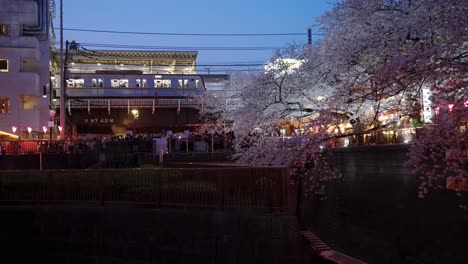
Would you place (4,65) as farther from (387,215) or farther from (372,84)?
(372,84)

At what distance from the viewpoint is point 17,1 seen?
153ft

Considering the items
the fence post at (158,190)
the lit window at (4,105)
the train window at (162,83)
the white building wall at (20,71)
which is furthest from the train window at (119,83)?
the fence post at (158,190)

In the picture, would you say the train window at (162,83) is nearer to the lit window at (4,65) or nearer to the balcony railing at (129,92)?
the balcony railing at (129,92)

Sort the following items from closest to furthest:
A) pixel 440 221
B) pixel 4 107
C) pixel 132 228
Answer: pixel 440 221
pixel 132 228
pixel 4 107

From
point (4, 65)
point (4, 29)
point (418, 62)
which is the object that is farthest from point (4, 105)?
point (418, 62)

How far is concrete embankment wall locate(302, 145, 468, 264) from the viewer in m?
11.7

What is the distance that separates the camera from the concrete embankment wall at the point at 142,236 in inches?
541

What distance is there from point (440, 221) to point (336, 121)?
3932 mm

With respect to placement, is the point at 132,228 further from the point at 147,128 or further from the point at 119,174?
the point at 147,128

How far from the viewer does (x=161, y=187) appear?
641 inches

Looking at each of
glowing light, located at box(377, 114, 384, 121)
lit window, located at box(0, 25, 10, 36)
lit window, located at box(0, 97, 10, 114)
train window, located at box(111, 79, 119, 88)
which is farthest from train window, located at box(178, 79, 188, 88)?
glowing light, located at box(377, 114, 384, 121)

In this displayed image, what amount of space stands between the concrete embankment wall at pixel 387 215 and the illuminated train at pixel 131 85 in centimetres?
5170

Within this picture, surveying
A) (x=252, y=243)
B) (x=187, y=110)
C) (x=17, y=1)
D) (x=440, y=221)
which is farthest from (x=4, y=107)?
(x=440, y=221)

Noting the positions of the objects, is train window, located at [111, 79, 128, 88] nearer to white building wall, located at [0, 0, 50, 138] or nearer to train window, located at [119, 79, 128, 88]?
train window, located at [119, 79, 128, 88]
